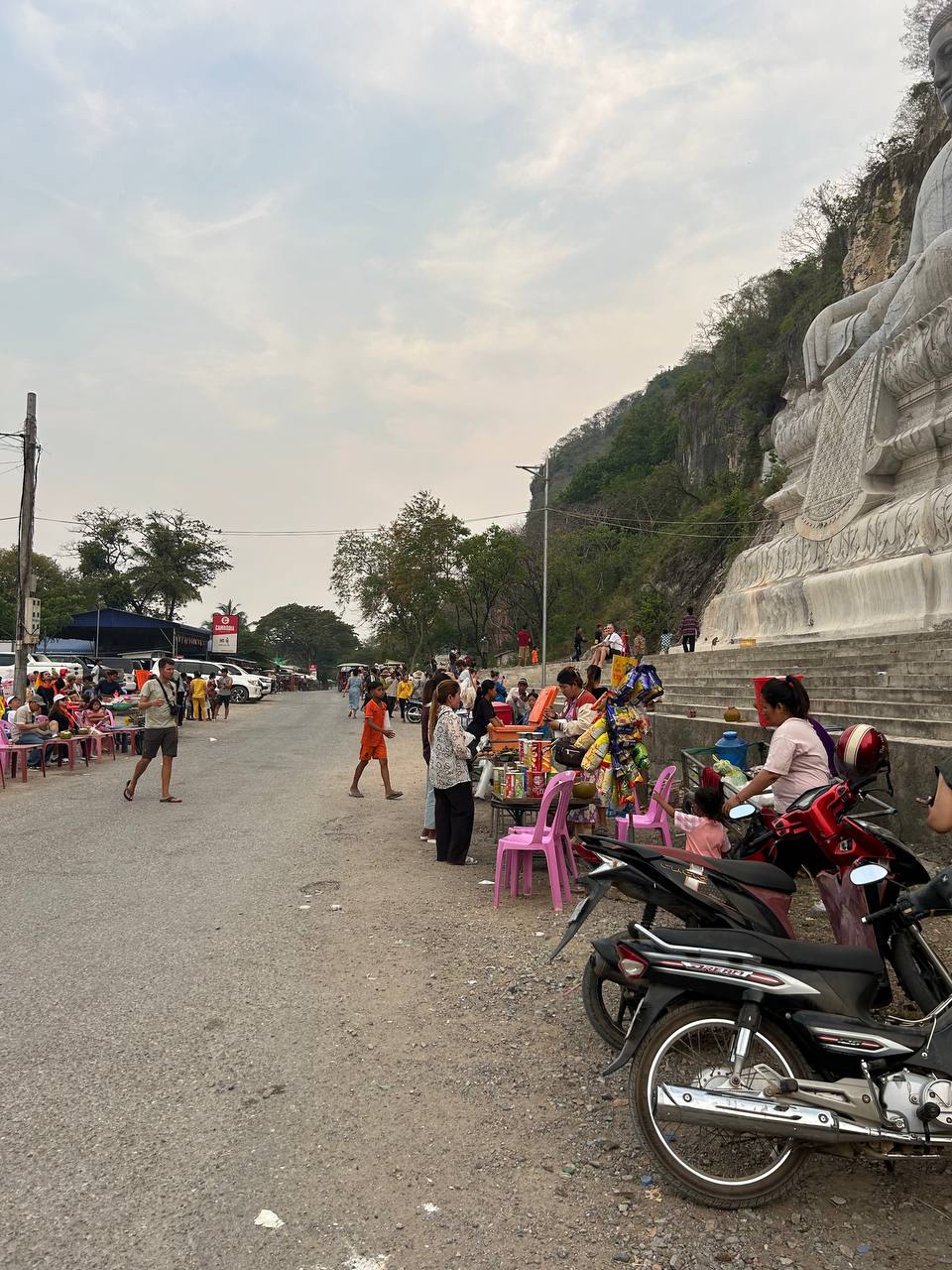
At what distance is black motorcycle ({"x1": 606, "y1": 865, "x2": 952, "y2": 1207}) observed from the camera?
2625 mm

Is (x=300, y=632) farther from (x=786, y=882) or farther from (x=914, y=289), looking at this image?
(x=786, y=882)

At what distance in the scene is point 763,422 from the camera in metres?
47.7

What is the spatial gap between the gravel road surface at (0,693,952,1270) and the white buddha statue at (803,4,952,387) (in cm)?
1412

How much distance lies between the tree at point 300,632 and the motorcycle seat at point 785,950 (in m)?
93.0

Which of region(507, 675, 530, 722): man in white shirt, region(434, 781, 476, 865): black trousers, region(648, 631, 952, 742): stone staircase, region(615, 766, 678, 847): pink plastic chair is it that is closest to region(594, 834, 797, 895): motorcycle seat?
region(615, 766, 678, 847): pink plastic chair

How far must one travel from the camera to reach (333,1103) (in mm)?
3354

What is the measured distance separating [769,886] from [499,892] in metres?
3.07

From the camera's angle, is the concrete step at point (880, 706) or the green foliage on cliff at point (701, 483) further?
the green foliage on cliff at point (701, 483)

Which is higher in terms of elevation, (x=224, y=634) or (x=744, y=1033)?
(x=224, y=634)

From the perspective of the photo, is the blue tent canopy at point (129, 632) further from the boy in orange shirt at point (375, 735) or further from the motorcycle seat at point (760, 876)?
the motorcycle seat at point (760, 876)

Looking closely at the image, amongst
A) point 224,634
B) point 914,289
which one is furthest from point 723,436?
point 914,289

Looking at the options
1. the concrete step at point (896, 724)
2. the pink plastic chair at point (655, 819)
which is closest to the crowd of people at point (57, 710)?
the pink plastic chair at point (655, 819)

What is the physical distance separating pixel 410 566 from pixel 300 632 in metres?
55.1

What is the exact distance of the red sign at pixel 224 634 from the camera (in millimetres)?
38125
